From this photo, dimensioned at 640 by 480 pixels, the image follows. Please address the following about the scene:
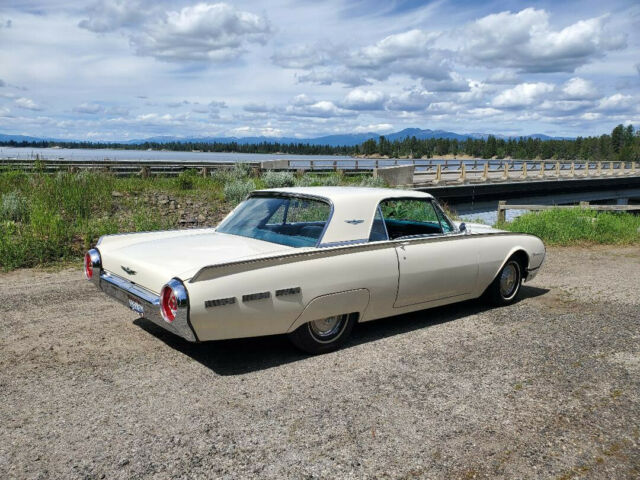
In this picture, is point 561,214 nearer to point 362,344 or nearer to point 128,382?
point 362,344

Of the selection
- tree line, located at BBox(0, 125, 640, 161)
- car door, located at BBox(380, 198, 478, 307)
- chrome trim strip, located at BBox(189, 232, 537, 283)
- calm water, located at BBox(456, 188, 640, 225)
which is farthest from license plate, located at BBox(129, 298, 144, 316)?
tree line, located at BBox(0, 125, 640, 161)

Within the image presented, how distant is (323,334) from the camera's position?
4.46 m

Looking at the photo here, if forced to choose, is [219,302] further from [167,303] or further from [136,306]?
[136,306]

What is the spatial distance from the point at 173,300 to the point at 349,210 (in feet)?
5.68

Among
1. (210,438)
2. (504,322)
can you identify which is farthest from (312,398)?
(504,322)

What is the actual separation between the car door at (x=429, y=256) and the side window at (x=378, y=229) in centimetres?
14

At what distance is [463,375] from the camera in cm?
413

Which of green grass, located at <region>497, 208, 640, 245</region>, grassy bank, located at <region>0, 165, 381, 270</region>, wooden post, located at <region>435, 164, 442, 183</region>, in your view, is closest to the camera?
grassy bank, located at <region>0, 165, 381, 270</region>

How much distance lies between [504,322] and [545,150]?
178m

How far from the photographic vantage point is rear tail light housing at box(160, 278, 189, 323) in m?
3.57

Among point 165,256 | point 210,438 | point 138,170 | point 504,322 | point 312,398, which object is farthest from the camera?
point 138,170

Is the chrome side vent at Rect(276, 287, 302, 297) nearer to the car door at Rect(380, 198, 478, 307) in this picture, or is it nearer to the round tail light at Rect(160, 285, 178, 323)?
the round tail light at Rect(160, 285, 178, 323)

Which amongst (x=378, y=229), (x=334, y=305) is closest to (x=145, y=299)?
(x=334, y=305)

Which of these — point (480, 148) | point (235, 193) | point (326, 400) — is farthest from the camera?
point (480, 148)
